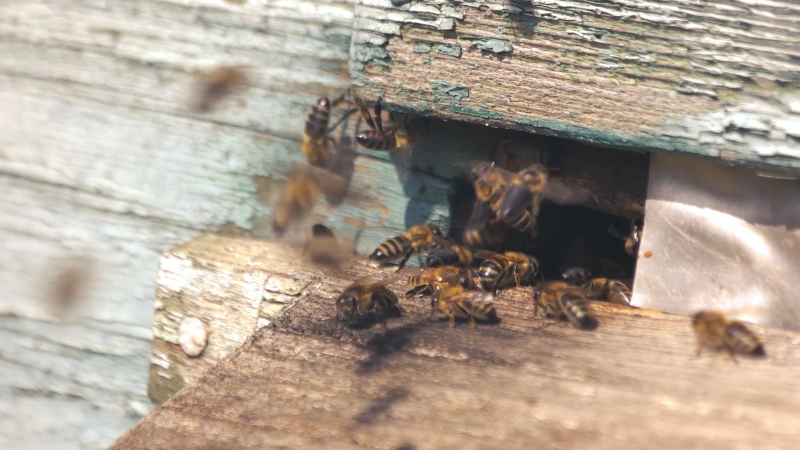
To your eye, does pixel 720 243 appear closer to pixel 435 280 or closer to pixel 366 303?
pixel 435 280

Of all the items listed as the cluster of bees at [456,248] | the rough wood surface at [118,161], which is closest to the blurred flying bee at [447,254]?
the cluster of bees at [456,248]

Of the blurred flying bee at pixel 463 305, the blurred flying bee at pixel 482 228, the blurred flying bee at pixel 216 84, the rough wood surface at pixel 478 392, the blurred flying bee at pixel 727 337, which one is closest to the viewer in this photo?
the rough wood surface at pixel 478 392

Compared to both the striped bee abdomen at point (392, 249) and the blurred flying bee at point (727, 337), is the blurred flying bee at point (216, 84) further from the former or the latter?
the blurred flying bee at point (727, 337)

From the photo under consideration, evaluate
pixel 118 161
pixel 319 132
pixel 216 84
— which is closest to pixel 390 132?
pixel 319 132

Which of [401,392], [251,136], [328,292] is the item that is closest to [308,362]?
[401,392]

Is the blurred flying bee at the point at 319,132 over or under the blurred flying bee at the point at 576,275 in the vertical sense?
over

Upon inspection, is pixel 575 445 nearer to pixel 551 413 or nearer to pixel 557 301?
pixel 551 413

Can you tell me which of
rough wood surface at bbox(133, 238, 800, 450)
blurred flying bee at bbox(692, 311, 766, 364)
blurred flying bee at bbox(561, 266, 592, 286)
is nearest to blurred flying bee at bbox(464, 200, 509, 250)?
blurred flying bee at bbox(561, 266, 592, 286)

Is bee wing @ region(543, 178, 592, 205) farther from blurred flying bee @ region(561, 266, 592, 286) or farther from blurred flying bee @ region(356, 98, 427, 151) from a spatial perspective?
blurred flying bee @ region(356, 98, 427, 151)
